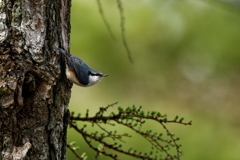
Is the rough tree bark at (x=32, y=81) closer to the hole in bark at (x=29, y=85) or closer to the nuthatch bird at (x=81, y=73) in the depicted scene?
the hole in bark at (x=29, y=85)

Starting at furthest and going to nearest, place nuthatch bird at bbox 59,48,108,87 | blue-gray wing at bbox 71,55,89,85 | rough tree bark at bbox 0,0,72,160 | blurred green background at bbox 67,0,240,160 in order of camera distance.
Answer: blurred green background at bbox 67,0,240,160
blue-gray wing at bbox 71,55,89,85
nuthatch bird at bbox 59,48,108,87
rough tree bark at bbox 0,0,72,160

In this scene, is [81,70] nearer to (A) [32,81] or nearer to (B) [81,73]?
(B) [81,73]

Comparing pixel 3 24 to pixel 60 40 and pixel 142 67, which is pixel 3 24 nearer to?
pixel 60 40

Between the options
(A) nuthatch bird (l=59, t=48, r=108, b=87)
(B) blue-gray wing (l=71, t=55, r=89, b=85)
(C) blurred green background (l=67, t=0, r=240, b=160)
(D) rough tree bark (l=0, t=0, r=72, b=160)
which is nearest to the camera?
(D) rough tree bark (l=0, t=0, r=72, b=160)

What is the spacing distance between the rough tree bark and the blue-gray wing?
495 millimetres

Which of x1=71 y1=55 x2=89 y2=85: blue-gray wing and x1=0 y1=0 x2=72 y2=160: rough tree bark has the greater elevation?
x1=71 y1=55 x2=89 y2=85: blue-gray wing

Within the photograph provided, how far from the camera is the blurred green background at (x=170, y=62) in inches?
173

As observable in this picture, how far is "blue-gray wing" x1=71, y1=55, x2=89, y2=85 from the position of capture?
228cm

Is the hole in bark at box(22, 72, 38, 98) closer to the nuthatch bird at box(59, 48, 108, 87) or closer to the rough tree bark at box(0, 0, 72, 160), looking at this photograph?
the rough tree bark at box(0, 0, 72, 160)

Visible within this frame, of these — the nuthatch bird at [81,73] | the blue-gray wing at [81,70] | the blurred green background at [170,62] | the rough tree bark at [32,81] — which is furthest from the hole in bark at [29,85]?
the blurred green background at [170,62]

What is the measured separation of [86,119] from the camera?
1957mm

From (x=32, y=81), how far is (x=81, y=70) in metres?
0.90

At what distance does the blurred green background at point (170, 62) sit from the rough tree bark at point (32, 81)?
8.10 ft

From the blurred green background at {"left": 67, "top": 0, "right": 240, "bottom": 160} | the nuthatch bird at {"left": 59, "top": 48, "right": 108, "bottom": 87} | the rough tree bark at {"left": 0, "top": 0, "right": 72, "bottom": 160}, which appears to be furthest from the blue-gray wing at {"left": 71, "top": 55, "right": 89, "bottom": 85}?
the blurred green background at {"left": 67, "top": 0, "right": 240, "bottom": 160}
